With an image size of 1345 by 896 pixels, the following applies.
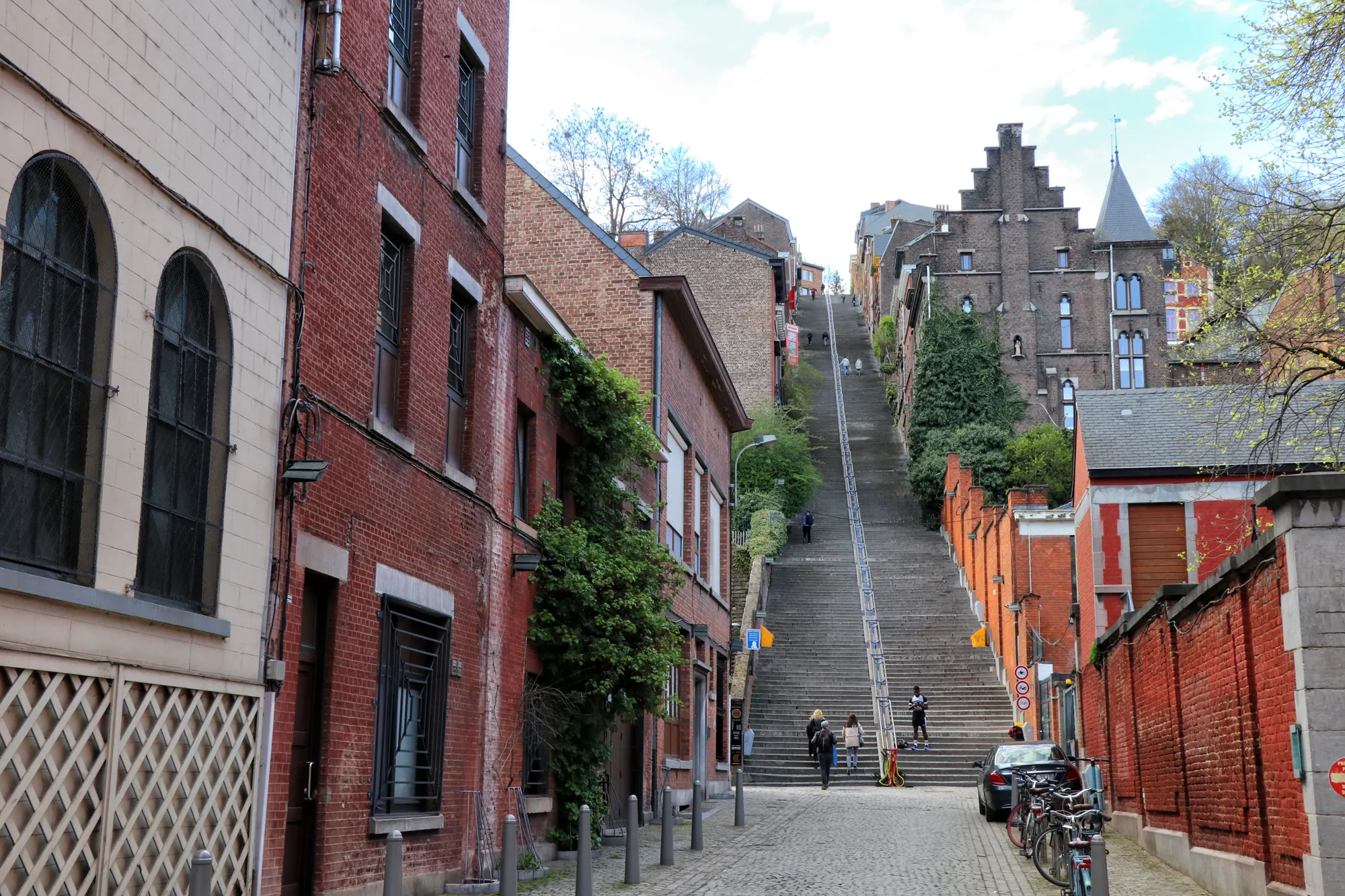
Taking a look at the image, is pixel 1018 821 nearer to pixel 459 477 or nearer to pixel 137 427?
pixel 459 477

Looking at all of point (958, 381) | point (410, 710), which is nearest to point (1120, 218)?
point (958, 381)

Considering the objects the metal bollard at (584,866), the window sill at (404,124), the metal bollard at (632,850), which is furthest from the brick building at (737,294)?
the metal bollard at (584,866)

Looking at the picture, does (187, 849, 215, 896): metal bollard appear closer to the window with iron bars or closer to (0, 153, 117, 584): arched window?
(0, 153, 117, 584): arched window

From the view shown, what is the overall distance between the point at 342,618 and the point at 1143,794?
1162 centimetres

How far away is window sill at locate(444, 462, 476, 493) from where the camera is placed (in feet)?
45.0

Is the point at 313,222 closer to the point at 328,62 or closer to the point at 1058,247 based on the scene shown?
the point at 328,62

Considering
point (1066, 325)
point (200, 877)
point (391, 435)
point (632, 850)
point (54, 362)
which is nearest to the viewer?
point (200, 877)

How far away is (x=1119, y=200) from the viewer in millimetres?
73125

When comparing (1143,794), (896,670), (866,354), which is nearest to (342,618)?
(1143,794)

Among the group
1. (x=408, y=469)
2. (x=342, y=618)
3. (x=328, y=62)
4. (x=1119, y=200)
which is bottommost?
(x=342, y=618)

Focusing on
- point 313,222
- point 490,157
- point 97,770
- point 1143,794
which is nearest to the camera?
point 97,770

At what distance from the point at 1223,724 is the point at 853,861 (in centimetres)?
505

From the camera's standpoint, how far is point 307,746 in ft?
35.2

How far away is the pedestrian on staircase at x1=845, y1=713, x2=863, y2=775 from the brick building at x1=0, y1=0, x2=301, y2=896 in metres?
22.7
